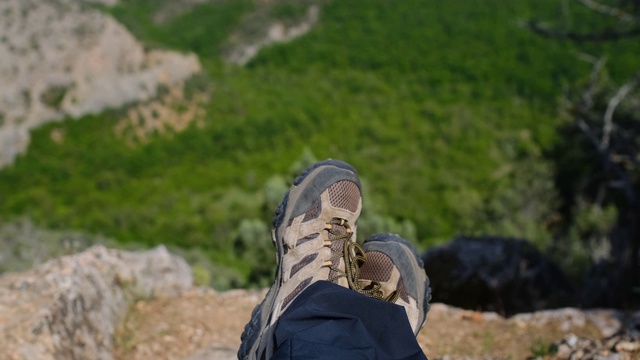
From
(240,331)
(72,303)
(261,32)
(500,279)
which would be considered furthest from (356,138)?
(72,303)

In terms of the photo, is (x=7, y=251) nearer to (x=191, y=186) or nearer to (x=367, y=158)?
(x=191, y=186)

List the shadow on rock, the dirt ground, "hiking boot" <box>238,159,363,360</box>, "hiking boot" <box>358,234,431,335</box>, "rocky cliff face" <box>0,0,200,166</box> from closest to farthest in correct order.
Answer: "hiking boot" <box>238,159,363,360</box> < "hiking boot" <box>358,234,431,335</box> < the dirt ground < the shadow on rock < "rocky cliff face" <box>0,0,200,166</box>

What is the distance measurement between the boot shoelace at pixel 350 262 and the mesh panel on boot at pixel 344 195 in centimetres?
7

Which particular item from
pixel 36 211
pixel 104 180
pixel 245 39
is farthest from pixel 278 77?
pixel 36 211

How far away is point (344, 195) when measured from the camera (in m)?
2.58

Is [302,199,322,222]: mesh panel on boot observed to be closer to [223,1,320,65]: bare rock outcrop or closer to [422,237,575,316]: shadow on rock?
[422,237,575,316]: shadow on rock

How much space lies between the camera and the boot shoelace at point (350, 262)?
7.44ft

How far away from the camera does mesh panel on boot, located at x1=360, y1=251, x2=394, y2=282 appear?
7.93 feet

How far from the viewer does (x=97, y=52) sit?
82.3 ft

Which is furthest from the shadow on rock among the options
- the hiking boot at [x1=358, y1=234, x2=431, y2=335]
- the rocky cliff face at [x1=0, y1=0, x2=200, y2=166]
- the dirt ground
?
the rocky cliff face at [x1=0, y1=0, x2=200, y2=166]

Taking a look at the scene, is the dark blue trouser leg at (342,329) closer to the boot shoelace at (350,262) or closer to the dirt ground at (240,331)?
the boot shoelace at (350,262)

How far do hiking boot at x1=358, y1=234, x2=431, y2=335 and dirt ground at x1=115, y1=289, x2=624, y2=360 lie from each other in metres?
0.65

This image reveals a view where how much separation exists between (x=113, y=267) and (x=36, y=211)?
19.5 metres

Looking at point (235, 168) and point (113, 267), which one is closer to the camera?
point (113, 267)
